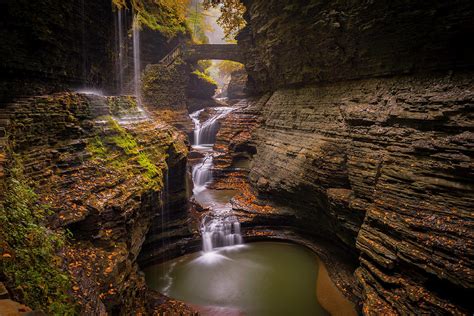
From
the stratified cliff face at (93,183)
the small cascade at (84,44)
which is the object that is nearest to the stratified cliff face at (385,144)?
the stratified cliff face at (93,183)

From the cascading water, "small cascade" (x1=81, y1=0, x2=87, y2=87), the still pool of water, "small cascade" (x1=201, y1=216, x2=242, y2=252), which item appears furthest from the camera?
the cascading water

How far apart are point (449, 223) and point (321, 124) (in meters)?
6.65

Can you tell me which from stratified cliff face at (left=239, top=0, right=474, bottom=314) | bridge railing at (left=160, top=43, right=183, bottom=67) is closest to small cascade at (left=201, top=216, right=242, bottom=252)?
stratified cliff face at (left=239, top=0, right=474, bottom=314)

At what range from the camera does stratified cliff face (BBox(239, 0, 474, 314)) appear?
19.2ft

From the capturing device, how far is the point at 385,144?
316 inches

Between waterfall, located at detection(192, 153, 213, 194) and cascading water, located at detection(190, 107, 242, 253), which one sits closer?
cascading water, located at detection(190, 107, 242, 253)

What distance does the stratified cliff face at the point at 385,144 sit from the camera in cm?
586

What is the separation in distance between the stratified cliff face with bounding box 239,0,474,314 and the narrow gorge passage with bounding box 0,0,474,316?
1.8 inches

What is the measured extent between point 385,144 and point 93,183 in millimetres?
8674

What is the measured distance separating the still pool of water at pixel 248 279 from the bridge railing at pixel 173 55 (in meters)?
20.7

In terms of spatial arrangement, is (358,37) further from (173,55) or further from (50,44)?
(173,55)

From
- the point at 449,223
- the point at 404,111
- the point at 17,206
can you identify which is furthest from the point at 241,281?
the point at 404,111

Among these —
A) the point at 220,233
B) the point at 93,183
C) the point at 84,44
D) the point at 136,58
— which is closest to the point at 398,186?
the point at 220,233

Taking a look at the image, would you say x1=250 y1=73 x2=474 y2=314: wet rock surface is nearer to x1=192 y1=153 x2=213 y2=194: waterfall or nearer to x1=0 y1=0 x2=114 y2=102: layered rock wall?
x1=192 y1=153 x2=213 y2=194: waterfall
